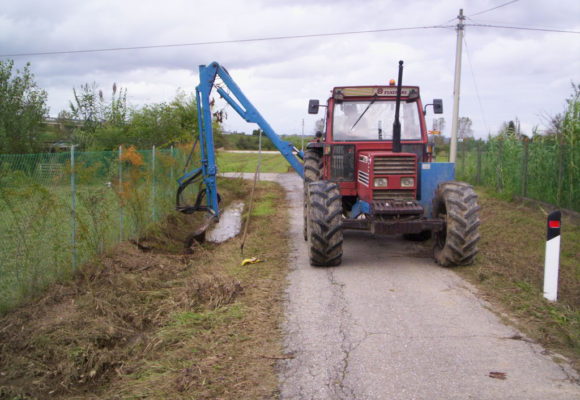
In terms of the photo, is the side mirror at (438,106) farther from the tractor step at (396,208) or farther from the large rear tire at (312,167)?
the large rear tire at (312,167)

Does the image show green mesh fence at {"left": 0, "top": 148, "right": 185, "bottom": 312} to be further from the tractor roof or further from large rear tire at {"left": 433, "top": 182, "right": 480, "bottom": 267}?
large rear tire at {"left": 433, "top": 182, "right": 480, "bottom": 267}

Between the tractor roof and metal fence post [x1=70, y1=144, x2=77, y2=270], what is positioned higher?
the tractor roof

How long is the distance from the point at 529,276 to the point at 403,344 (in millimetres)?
3194

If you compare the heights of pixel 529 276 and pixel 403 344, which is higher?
pixel 529 276

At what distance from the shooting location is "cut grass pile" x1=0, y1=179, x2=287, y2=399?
14.2 ft

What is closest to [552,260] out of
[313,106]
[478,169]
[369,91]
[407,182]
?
[407,182]

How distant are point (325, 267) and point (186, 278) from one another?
6.65 ft

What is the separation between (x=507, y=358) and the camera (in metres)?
4.67

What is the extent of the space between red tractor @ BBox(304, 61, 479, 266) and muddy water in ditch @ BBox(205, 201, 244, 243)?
2807 millimetres

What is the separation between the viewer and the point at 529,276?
24.1 ft

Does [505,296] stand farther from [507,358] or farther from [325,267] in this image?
[325,267]

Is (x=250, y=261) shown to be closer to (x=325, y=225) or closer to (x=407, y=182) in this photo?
(x=325, y=225)

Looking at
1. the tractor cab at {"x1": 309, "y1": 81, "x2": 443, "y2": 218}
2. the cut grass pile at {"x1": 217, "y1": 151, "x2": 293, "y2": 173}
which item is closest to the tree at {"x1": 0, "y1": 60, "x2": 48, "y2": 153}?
the cut grass pile at {"x1": 217, "y1": 151, "x2": 293, "y2": 173}

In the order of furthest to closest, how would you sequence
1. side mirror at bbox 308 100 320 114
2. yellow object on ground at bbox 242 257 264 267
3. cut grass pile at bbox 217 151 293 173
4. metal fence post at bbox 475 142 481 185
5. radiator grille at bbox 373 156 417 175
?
1. cut grass pile at bbox 217 151 293 173
2. metal fence post at bbox 475 142 481 185
3. side mirror at bbox 308 100 320 114
4. yellow object on ground at bbox 242 257 264 267
5. radiator grille at bbox 373 156 417 175
